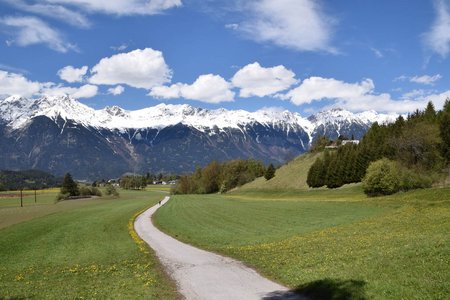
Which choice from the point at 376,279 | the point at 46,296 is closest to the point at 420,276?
the point at 376,279

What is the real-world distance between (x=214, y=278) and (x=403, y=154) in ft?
299

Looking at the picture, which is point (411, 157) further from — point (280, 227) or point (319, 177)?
point (280, 227)

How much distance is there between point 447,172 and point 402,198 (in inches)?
1176

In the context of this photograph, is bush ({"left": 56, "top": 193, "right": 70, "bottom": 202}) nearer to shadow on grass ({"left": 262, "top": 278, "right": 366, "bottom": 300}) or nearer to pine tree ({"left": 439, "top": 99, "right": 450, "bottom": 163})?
pine tree ({"left": 439, "top": 99, "right": 450, "bottom": 163})

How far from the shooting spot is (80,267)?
1210 inches

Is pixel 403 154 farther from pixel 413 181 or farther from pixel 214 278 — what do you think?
pixel 214 278

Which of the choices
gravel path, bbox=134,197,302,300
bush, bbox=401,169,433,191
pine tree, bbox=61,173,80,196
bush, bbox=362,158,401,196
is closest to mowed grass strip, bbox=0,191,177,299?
gravel path, bbox=134,197,302,300

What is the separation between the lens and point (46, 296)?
21.5 m

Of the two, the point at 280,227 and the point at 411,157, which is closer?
the point at 280,227

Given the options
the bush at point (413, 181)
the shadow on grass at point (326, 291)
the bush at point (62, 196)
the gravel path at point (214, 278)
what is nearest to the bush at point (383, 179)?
the bush at point (413, 181)

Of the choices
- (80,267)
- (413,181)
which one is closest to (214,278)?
(80,267)

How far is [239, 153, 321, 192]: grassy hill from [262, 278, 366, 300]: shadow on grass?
122m

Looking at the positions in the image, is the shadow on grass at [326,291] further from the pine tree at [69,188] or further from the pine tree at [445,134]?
the pine tree at [69,188]

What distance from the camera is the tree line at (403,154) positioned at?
9144 centimetres
